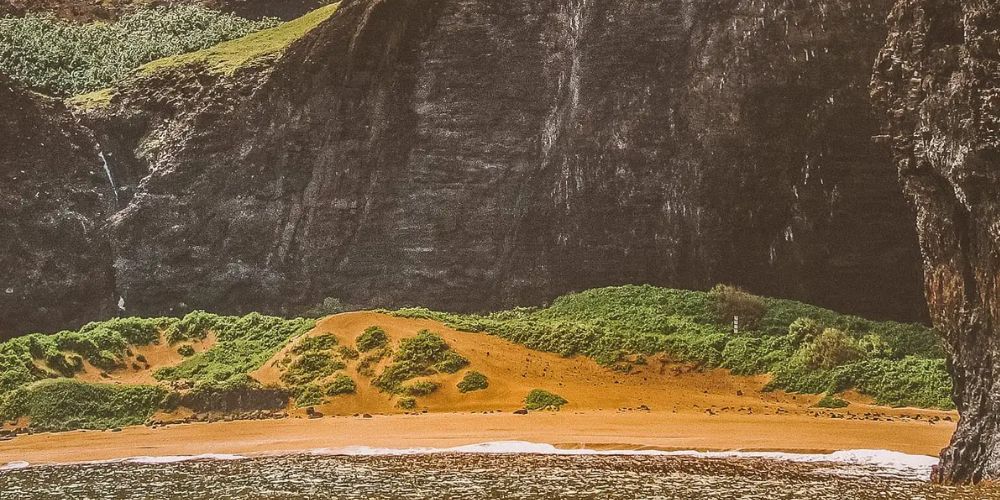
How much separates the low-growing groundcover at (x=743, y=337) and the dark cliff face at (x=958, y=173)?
7896 mm

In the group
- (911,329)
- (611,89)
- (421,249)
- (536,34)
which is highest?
(536,34)

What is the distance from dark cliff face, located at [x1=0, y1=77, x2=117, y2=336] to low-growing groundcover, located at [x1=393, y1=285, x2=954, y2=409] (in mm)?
11862

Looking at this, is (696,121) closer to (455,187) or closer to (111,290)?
(455,187)

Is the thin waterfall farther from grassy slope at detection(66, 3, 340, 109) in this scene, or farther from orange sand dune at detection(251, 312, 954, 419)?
orange sand dune at detection(251, 312, 954, 419)

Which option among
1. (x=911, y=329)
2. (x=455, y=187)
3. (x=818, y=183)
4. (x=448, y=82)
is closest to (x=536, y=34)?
(x=448, y=82)

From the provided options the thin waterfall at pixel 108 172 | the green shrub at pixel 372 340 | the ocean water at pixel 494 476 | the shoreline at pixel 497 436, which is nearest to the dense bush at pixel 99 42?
the thin waterfall at pixel 108 172

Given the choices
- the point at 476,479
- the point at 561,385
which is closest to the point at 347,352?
the point at 561,385

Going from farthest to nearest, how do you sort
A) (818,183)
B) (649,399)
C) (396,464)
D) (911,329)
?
1. (818,183)
2. (911,329)
3. (649,399)
4. (396,464)

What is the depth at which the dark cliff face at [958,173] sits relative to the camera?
36.0 feet

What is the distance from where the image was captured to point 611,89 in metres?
29.8

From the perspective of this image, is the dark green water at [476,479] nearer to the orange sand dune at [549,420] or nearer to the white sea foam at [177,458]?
the white sea foam at [177,458]

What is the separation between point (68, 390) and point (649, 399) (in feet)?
38.0

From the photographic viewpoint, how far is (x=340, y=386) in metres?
21.2

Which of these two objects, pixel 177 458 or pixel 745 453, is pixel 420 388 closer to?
pixel 177 458
